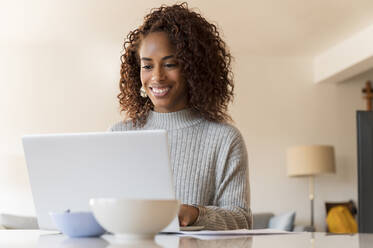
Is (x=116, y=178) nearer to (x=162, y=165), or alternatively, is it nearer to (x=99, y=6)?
(x=162, y=165)

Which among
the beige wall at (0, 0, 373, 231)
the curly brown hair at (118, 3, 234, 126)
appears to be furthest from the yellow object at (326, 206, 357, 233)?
the curly brown hair at (118, 3, 234, 126)

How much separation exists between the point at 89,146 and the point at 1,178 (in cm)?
550

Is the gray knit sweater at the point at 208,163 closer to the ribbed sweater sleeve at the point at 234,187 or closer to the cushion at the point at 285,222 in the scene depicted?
the ribbed sweater sleeve at the point at 234,187

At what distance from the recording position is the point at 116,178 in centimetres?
129

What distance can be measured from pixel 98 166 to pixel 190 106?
0.91 metres

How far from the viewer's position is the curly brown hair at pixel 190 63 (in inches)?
80.9

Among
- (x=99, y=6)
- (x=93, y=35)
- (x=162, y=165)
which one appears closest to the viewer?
(x=162, y=165)

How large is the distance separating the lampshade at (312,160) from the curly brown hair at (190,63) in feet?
14.0

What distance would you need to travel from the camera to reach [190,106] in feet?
7.08

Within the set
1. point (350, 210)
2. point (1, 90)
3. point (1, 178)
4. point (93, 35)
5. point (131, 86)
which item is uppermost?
point (93, 35)

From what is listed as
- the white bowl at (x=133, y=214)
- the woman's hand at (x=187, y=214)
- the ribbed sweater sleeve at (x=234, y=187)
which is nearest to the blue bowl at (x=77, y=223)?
the white bowl at (x=133, y=214)

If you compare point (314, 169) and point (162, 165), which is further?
point (314, 169)

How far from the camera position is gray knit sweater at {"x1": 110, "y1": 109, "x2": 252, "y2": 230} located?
1.90 m

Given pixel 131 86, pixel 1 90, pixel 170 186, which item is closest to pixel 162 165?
pixel 170 186
